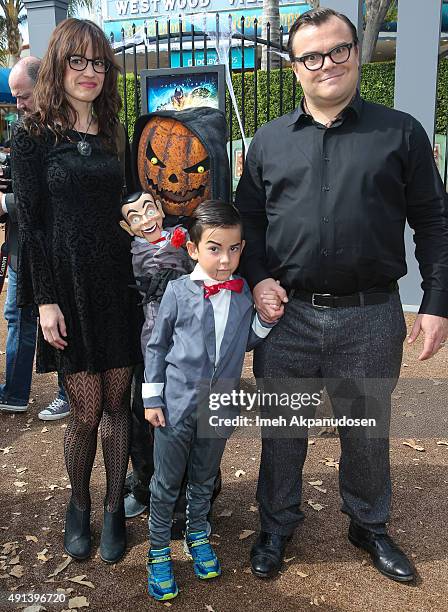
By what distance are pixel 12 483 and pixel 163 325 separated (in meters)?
1.98

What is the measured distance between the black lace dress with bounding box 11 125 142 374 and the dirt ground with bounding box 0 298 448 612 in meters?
1.01

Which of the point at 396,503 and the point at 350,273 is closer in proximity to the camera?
the point at 350,273

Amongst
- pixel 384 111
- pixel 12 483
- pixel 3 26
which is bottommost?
pixel 12 483

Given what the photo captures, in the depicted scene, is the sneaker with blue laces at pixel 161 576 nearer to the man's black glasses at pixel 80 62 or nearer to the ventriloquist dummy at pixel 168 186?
the ventriloquist dummy at pixel 168 186

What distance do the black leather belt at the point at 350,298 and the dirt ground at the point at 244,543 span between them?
4.24 ft

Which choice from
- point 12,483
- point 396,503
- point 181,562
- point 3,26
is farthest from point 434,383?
point 3,26

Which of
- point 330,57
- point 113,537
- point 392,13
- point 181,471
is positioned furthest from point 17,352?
point 392,13

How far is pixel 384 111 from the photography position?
95.3 inches

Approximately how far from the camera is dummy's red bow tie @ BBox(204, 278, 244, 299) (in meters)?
2.48

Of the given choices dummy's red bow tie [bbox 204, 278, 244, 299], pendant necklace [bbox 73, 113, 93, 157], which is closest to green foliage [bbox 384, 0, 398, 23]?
pendant necklace [bbox 73, 113, 93, 157]

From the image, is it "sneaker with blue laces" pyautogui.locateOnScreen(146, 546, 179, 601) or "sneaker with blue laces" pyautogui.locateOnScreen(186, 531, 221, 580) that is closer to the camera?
"sneaker with blue laces" pyautogui.locateOnScreen(146, 546, 179, 601)

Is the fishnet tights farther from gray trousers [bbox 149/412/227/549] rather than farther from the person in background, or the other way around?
the person in background

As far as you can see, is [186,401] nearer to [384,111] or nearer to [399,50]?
[384,111]

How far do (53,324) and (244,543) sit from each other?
1.49 metres
